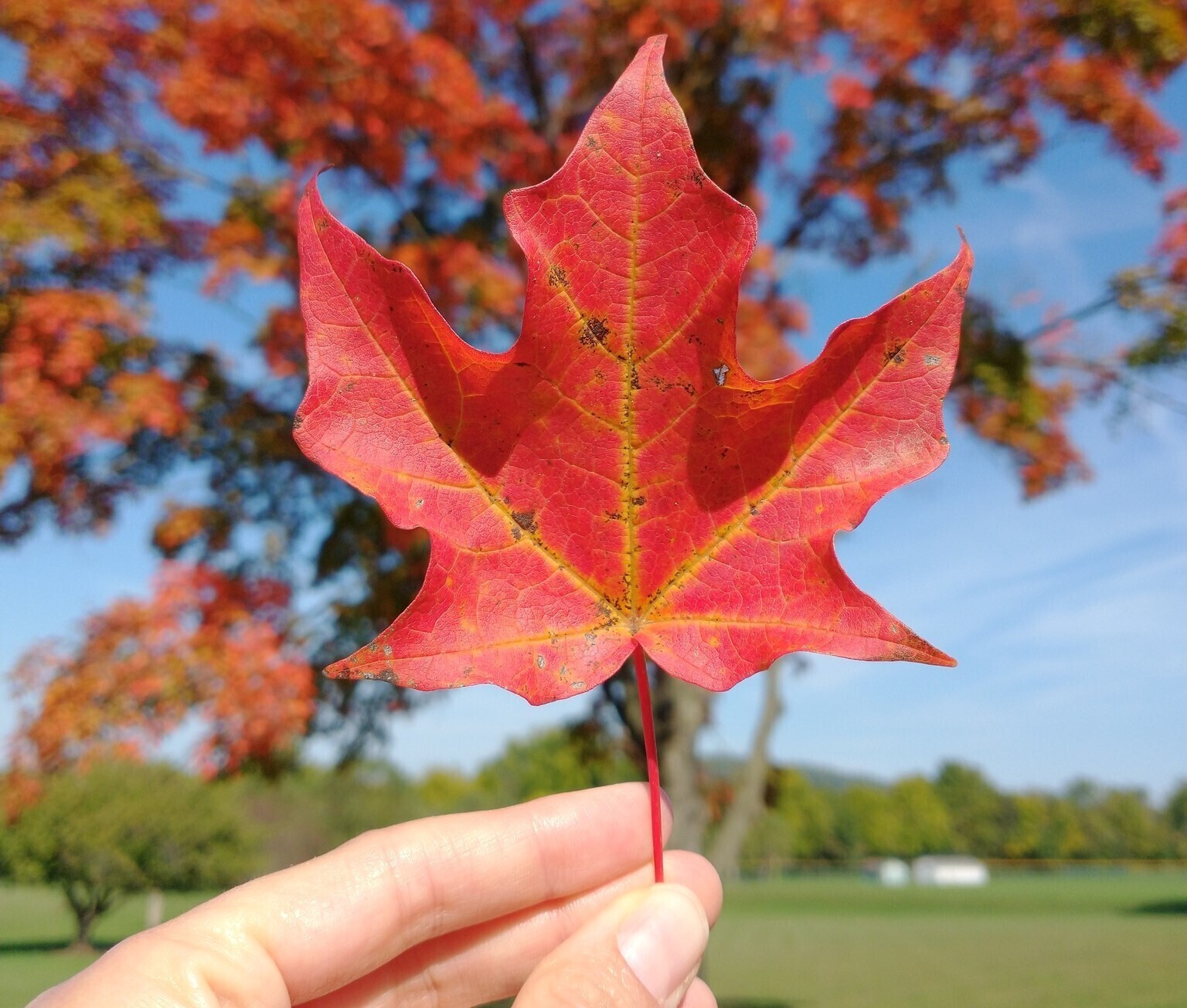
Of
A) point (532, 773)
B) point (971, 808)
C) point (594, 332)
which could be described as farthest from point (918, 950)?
point (971, 808)

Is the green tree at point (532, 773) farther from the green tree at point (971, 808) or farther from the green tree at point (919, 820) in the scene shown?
the green tree at point (971, 808)

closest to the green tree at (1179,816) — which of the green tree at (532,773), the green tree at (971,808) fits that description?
the green tree at (971,808)

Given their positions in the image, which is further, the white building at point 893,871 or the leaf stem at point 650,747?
the white building at point 893,871

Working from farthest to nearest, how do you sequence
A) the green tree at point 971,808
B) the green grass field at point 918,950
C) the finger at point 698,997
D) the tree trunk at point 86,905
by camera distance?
the green tree at point 971,808 → the tree trunk at point 86,905 → the green grass field at point 918,950 → the finger at point 698,997

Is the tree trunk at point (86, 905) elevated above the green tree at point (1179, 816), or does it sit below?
above

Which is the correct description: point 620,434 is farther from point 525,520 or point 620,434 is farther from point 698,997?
point 698,997

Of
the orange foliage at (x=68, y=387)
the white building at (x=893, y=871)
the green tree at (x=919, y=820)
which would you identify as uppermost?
the orange foliage at (x=68, y=387)

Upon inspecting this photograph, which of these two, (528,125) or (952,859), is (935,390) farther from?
(952,859)

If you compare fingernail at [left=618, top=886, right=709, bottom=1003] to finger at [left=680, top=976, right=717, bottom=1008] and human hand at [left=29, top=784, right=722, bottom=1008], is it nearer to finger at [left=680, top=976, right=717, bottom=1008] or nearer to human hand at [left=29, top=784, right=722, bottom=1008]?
human hand at [left=29, top=784, right=722, bottom=1008]
